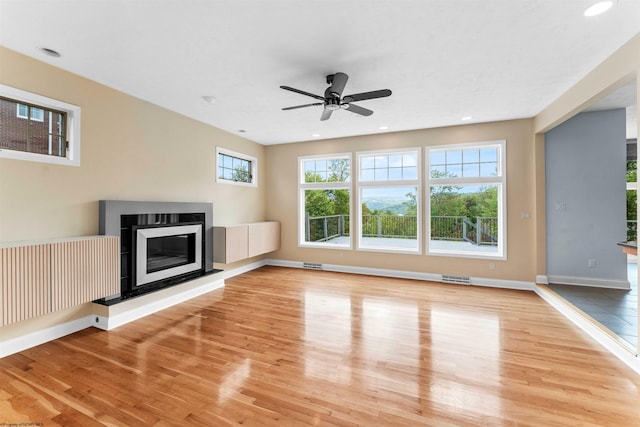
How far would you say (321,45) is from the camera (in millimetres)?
2502

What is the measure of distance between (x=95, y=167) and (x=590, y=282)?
7347 millimetres

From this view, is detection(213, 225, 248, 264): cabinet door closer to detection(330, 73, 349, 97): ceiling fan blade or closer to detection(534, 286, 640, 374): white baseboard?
detection(330, 73, 349, 97): ceiling fan blade

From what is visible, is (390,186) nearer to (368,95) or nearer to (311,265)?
(311,265)

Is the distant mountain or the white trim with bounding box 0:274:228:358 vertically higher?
the distant mountain

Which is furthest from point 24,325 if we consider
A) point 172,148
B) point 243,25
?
point 243,25

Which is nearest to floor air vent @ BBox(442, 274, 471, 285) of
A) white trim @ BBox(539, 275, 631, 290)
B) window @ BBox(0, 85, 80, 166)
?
white trim @ BBox(539, 275, 631, 290)

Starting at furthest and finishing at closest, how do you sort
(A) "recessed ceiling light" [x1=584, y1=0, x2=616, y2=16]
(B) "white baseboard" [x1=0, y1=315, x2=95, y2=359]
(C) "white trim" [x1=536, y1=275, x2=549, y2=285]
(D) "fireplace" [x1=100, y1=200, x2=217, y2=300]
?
(C) "white trim" [x1=536, y1=275, x2=549, y2=285]
(D) "fireplace" [x1=100, y1=200, x2=217, y2=300]
(B) "white baseboard" [x1=0, y1=315, x2=95, y2=359]
(A) "recessed ceiling light" [x1=584, y1=0, x2=616, y2=16]

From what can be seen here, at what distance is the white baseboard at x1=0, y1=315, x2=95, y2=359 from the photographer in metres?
2.59

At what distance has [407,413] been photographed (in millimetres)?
1839

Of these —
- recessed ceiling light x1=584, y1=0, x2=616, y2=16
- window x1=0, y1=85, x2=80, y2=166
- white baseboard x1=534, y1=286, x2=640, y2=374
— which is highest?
recessed ceiling light x1=584, y1=0, x2=616, y2=16


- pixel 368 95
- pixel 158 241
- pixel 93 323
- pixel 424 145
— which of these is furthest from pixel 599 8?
pixel 93 323

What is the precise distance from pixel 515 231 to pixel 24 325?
265 inches

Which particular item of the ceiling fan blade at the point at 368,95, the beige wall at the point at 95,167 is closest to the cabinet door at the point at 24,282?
the beige wall at the point at 95,167

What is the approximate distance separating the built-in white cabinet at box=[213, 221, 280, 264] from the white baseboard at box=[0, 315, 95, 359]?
6.48 feet
